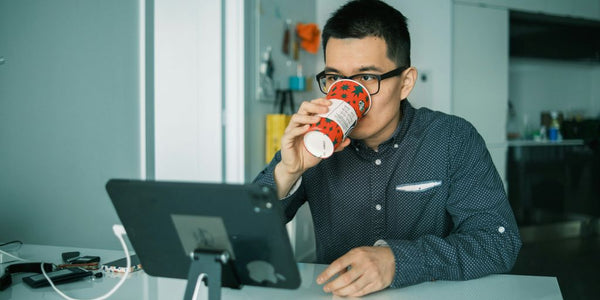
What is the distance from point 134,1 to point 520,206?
3875 millimetres

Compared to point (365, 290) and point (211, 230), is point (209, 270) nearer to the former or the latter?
point (211, 230)

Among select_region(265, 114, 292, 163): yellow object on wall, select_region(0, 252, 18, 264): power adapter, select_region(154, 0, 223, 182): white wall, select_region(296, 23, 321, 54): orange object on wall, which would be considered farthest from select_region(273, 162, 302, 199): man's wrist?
select_region(296, 23, 321, 54): orange object on wall

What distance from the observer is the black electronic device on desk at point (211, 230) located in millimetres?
586

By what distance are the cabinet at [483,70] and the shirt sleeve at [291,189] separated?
2.94m

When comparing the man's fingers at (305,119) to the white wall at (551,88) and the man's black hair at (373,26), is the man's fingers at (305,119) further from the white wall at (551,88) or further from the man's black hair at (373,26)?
the white wall at (551,88)

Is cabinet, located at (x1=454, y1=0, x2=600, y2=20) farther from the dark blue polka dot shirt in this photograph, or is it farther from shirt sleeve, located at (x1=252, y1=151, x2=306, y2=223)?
shirt sleeve, located at (x1=252, y1=151, x2=306, y2=223)

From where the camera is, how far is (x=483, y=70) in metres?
4.04

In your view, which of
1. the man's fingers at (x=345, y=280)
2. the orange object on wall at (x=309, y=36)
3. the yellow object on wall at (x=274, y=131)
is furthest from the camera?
the orange object on wall at (x=309, y=36)

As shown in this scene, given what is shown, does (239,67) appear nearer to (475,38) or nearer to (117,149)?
(117,149)

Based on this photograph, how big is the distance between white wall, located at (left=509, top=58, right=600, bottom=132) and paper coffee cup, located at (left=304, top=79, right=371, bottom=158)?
394cm

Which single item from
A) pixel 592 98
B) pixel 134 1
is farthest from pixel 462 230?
pixel 592 98

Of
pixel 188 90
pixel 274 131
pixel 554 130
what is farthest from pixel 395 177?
pixel 554 130

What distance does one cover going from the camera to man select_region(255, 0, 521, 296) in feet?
3.29

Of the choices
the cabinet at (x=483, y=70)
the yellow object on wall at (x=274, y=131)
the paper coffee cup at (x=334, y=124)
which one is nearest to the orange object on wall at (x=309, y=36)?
the yellow object on wall at (x=274, y=131)
